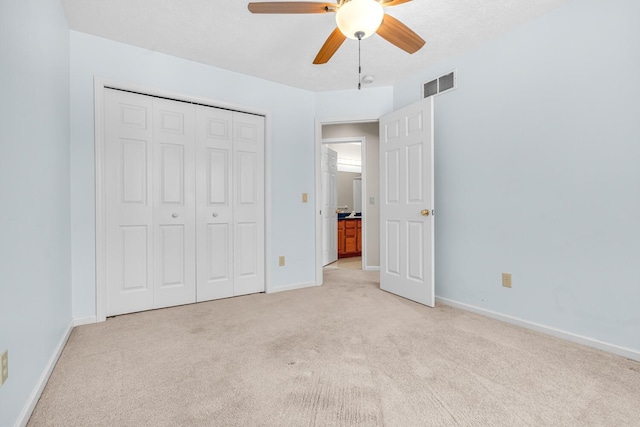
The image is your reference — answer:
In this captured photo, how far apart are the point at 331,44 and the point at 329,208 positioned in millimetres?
3653

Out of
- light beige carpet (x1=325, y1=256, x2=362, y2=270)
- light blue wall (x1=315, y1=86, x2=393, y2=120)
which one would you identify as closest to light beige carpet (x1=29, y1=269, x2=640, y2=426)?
light blue wall (x1=315, y1=86, x2=393, y2=120)

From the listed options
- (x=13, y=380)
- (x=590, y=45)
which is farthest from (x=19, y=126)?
(x=590, y=45)

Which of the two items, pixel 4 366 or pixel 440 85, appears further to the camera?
pixel 440 85

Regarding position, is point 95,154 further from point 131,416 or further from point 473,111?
point 473,111

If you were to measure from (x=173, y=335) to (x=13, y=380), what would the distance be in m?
1.05

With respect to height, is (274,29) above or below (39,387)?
above

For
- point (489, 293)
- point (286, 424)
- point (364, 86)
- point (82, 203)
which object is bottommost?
point (286, 424)

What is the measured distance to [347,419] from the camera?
1313mm

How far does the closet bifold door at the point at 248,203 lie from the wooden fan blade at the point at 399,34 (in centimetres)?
186

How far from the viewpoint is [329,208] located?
552 centimetres

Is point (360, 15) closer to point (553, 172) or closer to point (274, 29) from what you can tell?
point (274, 29)

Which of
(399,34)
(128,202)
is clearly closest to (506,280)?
(399,34)

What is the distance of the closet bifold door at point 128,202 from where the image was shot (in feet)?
8.63

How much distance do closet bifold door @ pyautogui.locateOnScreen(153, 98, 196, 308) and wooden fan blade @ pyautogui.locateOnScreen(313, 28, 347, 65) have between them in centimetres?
154
